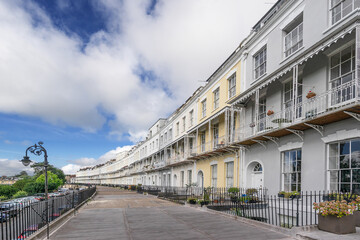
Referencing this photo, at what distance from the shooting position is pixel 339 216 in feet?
23.9

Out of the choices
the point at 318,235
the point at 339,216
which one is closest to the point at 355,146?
the point at 339,216

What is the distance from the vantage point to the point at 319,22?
11586 millimetres

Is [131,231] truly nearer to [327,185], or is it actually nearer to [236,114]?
[327,185]

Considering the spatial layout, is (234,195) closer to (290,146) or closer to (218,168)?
(290,146)

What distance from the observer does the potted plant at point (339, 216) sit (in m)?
7.25

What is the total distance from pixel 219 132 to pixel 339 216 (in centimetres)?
1484

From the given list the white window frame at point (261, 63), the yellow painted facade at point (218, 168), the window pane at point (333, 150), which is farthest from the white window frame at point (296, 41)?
the yellow painted facade at point (218, 168)

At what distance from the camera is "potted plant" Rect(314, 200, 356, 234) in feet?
23.8

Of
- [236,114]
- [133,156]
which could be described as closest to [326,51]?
[236,114]

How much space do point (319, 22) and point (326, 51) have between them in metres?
1.46

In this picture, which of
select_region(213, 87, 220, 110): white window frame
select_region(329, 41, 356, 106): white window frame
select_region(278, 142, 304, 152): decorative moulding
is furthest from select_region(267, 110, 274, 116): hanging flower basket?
select_region(213, 87, 220, 110): white window frame

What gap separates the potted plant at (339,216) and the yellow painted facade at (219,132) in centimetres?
1011

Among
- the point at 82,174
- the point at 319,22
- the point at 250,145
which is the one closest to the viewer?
the point at 319,22

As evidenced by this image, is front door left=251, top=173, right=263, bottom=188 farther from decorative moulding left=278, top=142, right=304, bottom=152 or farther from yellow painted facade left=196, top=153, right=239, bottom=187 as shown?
decorative moulding left=278, top=142, right=304, bottom=152
